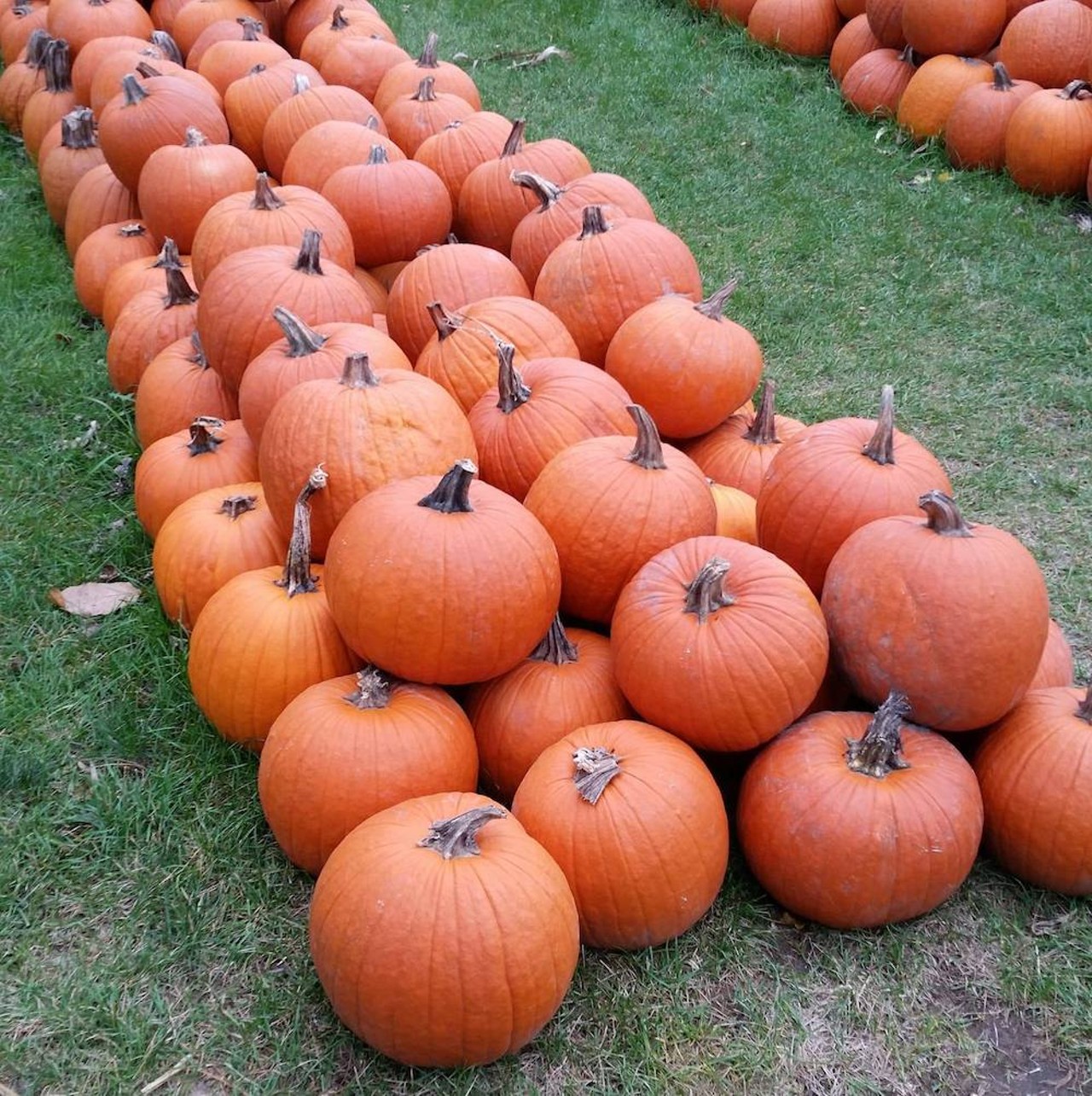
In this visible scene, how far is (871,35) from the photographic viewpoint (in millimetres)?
7438

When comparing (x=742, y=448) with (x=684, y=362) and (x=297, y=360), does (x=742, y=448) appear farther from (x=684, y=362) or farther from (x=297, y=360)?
(x=297, y=360)

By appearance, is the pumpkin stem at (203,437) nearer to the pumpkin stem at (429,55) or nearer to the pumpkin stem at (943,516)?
the pumpkin stem at (943,516)

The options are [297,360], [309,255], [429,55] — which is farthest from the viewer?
[429,55]

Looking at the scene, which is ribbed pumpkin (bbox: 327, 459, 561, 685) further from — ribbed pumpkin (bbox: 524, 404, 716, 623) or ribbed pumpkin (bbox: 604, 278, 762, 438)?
ribbed pumpkin (bbox: 604, 278, 762, 438)

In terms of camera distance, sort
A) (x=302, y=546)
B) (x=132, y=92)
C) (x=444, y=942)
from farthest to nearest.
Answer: (x=132, y=92)
(x=302, y=546)
(x=444, y=942)

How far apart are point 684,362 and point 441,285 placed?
0.93m

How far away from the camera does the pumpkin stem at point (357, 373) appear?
115 inches

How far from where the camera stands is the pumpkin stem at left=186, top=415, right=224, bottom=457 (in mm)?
3498

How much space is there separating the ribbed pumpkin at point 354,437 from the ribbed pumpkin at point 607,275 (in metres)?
0.94

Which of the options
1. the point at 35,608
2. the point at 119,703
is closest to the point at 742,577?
the point at 119,703

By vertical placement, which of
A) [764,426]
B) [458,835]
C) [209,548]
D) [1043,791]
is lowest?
[209,548]

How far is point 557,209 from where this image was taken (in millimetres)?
4098

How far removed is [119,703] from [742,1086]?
195cm

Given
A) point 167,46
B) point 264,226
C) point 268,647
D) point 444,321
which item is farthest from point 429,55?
point 268,647
